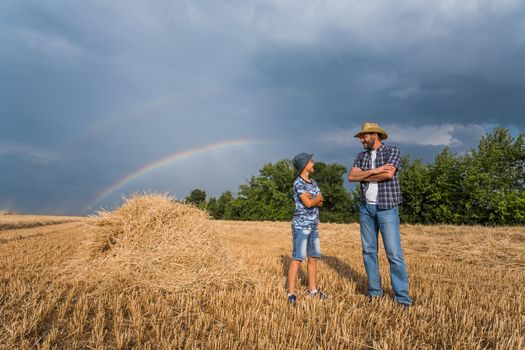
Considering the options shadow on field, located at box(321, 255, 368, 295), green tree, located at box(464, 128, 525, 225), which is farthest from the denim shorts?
green tree, located at box(464, 128, 525, 225)

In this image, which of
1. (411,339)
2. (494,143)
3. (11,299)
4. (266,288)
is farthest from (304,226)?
(494,143)

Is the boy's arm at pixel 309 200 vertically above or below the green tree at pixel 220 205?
below

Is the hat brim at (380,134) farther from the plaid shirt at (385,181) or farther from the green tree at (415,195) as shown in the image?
the green tree at (415,195)

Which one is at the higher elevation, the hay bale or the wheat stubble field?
the hay bale

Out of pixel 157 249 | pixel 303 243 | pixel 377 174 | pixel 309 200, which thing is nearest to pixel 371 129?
pixel 377 174

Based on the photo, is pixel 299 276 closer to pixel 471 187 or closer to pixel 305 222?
pixel 305 222

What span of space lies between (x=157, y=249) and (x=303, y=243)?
2.45 meters

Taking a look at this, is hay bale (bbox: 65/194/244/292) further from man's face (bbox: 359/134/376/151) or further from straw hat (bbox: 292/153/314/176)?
man's face (bbox: 359/134/376/151)

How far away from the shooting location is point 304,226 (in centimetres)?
489

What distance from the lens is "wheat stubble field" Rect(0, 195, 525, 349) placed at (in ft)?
11.0

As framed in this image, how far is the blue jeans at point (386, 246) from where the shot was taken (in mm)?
4477

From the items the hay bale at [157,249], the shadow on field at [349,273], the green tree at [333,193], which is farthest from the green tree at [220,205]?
the hay bale at [157,249]

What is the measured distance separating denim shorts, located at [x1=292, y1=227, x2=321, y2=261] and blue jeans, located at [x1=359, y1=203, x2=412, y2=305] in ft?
2.24

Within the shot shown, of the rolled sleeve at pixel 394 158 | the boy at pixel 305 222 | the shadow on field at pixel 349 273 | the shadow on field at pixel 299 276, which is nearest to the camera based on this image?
the rolled sleeve at pixel 394 158
